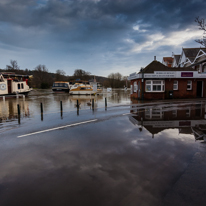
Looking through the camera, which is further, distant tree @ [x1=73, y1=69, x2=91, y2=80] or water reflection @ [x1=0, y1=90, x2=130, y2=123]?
distant tree @ [x1=73, y1=69, x2=91, y2=80]

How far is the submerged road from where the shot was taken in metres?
3.21

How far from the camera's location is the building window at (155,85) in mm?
23203

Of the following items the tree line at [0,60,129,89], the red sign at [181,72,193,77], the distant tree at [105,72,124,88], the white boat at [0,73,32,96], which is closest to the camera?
the red sign at [181,72,193,77]

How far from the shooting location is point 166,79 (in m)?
23.7

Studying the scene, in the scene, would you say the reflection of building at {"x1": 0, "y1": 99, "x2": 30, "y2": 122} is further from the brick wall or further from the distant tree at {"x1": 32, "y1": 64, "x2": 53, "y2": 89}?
the distant tree at {"x1": 32, "y1": 64, "x2": 53, "y2": 89}

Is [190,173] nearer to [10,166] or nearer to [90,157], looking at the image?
[90,157]

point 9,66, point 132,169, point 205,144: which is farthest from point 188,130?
point 9,66

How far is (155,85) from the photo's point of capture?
2342cm

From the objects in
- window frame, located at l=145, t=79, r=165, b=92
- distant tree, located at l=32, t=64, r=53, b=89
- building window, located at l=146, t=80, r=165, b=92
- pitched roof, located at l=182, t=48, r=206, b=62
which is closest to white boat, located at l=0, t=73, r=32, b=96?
window frame, located at l=145, t=79, r=165, b=92

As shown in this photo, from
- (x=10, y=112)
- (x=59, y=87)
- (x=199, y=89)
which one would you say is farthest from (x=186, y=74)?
(x=59, y=87)

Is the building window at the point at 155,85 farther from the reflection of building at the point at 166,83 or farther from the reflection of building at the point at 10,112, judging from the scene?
the reflection of building at the point at 10,112

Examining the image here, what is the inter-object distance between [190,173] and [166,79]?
21.4 meters

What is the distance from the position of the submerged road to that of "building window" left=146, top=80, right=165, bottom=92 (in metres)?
17.0

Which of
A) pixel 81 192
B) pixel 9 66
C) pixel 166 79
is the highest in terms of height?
pixel 9 66
